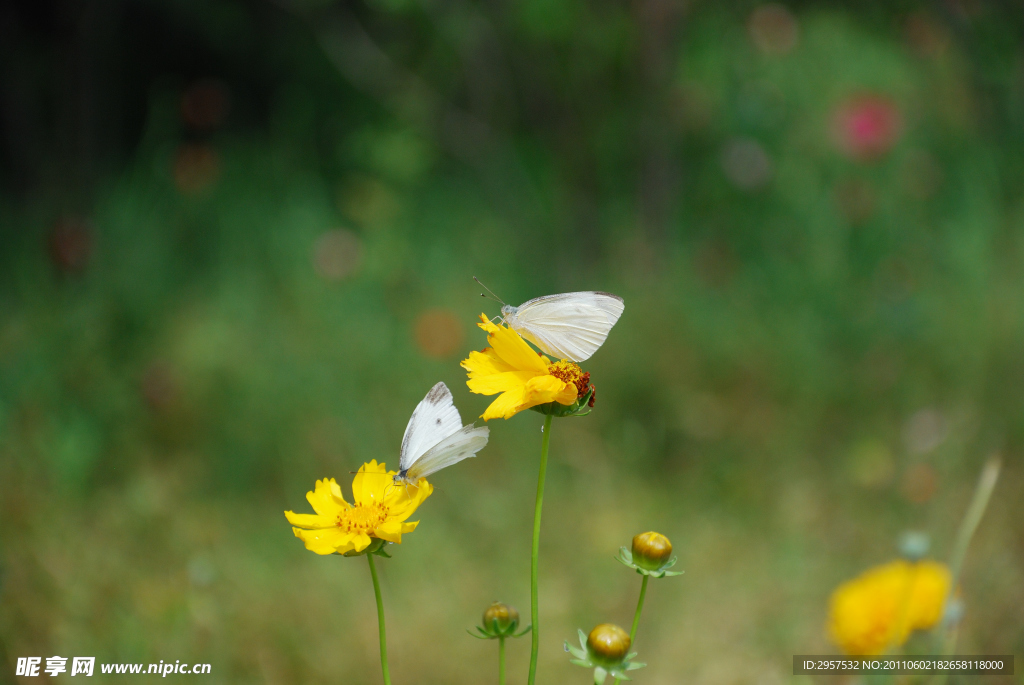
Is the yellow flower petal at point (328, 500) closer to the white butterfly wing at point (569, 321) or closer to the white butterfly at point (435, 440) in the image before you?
the white butterfly at point (435, 440)

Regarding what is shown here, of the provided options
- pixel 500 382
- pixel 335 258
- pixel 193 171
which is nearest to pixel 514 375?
pixel 500 382

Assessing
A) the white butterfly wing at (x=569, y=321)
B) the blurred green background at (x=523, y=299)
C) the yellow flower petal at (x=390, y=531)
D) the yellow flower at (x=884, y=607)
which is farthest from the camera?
the blurred green background at (x=523, y=299)

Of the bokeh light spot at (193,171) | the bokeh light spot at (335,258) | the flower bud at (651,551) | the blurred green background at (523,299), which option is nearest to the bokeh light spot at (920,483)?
the blurred green background at (523,299)

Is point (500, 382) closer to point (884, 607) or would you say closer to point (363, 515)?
point (363, 515)

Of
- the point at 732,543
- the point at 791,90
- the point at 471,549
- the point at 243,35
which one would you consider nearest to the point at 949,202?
the point at 791,90

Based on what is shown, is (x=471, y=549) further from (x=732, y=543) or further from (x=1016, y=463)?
(x=1016, y=463)
